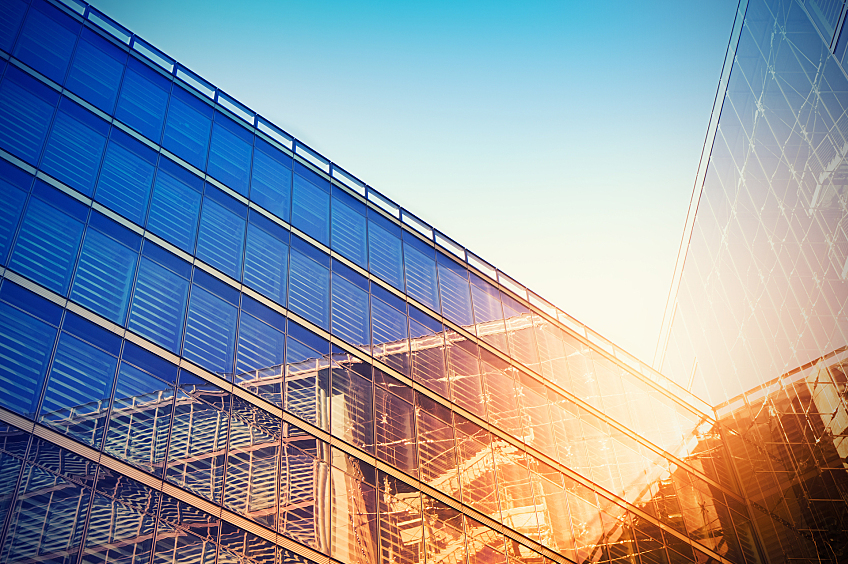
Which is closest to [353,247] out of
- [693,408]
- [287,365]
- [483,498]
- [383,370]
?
[383,370]

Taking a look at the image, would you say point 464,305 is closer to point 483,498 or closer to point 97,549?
point 483,498

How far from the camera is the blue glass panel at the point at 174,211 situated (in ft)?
65.3

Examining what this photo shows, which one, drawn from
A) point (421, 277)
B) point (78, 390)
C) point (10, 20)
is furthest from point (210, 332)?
point (421, 277)

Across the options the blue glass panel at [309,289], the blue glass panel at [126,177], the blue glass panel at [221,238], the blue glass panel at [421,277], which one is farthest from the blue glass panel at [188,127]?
the blue glass panel at [421,277]

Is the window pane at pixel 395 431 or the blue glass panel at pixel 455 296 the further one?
the blue glass panel at pixel 455 296

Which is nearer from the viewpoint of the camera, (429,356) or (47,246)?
(47,246)

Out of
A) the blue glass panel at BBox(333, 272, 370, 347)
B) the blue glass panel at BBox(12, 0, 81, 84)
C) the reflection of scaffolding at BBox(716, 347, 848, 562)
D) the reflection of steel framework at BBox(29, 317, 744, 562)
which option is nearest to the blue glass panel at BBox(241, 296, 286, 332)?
the reflection of steel framework at BBox(29, 317, 744, 562)

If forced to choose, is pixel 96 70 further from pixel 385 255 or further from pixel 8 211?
pixel 385 255

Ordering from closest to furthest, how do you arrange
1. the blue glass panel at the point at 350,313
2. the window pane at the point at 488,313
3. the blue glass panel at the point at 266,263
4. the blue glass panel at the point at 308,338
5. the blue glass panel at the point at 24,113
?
the blue glass panel at the point at 24,113
the blue glass panel at the point at 308,338
the blue glass panel at the point at 266,263
the blue glass panel at the point at 350,313
the window pane at the point at 488,313

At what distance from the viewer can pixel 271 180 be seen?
24.7m

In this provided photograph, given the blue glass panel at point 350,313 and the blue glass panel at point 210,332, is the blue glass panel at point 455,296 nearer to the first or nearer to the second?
the blue glass panel at point 350,313

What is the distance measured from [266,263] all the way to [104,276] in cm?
540

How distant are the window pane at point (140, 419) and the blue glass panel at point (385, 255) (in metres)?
10.2

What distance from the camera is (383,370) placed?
23.2 metres
